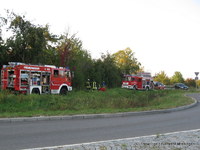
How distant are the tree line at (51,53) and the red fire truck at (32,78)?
7113mm

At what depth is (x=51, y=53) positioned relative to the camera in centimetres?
3195

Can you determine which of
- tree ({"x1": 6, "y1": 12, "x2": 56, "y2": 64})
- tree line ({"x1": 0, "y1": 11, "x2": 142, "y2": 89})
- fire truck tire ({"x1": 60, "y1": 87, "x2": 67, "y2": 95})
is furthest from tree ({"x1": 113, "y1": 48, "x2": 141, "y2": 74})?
fire truck tire ({"x1": 60, "y1": 87, "x2": 67, "y2": 95})

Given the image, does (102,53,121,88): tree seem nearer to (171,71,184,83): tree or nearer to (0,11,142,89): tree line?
(0,11,142,89): tree line

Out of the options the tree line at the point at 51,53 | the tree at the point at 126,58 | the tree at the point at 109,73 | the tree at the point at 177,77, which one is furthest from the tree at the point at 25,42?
the tree at the point at 177,77

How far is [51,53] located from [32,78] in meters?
14.5

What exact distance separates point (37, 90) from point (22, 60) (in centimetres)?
926

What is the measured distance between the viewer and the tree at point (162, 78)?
7281 centimetres

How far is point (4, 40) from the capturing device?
1022 inches

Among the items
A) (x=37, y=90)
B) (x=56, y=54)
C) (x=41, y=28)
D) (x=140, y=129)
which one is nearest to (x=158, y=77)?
(x=56, y=54)

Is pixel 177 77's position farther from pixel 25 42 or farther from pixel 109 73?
pixel 25 42

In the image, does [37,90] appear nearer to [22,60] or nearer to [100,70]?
[22,60]

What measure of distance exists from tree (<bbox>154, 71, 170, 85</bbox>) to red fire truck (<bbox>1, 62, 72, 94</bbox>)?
57.3 metres

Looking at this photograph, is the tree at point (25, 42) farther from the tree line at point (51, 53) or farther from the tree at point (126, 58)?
the tree at point (126, 58)

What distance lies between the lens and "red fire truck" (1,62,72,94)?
675 inches
